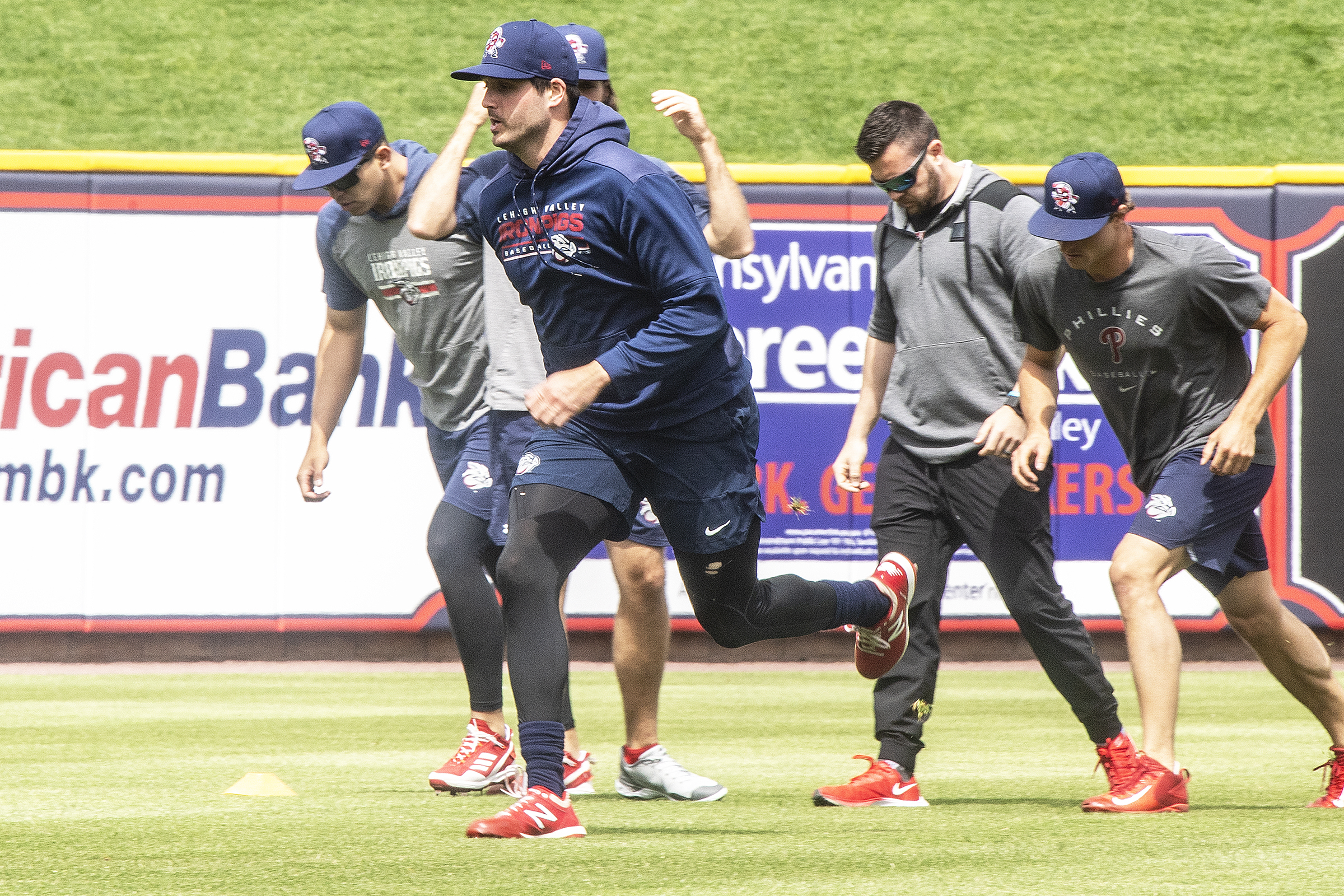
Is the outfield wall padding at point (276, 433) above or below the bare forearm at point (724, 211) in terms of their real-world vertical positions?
below

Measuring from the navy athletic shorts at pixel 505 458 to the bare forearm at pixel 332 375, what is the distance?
0.72 metres

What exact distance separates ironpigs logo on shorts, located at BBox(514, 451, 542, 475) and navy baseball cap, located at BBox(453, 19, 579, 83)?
3.13 feet

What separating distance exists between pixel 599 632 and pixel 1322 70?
9.59 meters

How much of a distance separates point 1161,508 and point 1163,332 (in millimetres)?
503

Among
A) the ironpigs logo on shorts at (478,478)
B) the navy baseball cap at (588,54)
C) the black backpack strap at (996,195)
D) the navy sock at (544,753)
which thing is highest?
the navy baseball cap at (588,54)

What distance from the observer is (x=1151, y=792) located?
4.91 m

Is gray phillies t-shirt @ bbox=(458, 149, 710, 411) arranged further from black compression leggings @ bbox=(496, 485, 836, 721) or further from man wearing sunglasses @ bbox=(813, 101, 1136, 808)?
black compression leggings @ bbox=(496, 485, 836, 721)

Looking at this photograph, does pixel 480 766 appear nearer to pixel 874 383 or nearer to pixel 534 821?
pixel 534 821

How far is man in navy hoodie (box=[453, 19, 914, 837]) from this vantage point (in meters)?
4.31

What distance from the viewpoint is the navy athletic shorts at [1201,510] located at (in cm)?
503

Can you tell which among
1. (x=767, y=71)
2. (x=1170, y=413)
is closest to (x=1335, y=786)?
(x=1170, y=413)

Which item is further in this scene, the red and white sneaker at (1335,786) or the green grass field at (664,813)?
the red and white sneaker at (1335,786)

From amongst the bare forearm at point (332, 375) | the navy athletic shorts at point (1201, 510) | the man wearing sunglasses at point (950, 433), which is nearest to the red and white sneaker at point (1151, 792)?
the man wearing sunglasses at point (950, 433)

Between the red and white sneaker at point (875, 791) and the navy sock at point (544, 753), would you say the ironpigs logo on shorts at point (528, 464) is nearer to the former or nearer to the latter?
the navy sock at point (544, 753)
